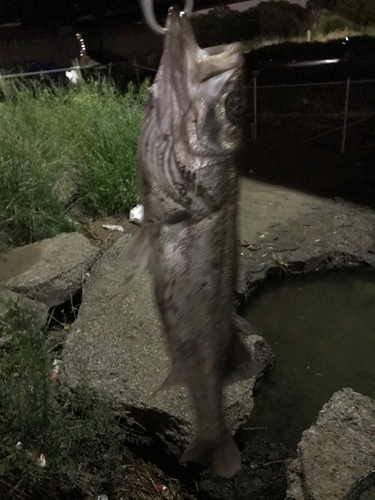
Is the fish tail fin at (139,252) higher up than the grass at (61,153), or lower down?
higher up

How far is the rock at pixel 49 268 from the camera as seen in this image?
3.68 metres

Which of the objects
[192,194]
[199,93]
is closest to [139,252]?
[192,194]

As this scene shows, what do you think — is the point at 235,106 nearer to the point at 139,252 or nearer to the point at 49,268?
the point at 139,252

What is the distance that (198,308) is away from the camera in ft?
4.71

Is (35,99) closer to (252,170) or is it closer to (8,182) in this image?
(8,182)

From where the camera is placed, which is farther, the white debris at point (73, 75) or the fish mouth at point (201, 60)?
the white debris at point (73, 75)

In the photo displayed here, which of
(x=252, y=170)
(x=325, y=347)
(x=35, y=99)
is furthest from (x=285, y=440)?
(x=35, y=99)

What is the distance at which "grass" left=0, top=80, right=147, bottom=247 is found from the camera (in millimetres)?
4438

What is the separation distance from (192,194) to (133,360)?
1942 millimetres

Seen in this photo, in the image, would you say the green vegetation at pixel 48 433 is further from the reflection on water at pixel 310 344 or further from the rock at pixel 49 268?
the reflection on water at pixel 310 344

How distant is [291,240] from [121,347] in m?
2.44

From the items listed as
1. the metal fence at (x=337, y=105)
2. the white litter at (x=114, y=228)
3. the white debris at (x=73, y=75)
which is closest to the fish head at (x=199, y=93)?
the white litter at (x=114, y=228)

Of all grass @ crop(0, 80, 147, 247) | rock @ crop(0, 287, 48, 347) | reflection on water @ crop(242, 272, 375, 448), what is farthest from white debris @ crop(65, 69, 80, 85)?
reflection on water @ crop(242, 272, 375, 448)

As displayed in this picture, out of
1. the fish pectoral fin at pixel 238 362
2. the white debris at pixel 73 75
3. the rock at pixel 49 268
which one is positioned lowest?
the rock at pixel 49 268
